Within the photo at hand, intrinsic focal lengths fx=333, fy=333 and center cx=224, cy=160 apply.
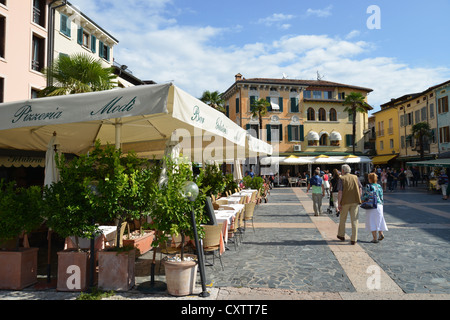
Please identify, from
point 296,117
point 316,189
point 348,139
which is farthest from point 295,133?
point 316,189

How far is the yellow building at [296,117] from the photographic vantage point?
37.8 meters

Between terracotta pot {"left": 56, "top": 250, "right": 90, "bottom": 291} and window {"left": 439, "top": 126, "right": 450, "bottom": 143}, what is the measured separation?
3787cm

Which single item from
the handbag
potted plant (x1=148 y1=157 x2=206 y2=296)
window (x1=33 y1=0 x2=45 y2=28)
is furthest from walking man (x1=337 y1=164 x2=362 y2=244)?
window (x1=33 y1=0 x2=45 y2=28)

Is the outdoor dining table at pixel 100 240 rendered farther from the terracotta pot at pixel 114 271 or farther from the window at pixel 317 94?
the window at pixel 317 94

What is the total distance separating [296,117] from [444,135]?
15072 millimetres

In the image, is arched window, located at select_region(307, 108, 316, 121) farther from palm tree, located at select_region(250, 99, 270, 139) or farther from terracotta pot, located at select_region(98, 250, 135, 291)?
terracotta pot, located at select_region(98, 250, 135, 291)

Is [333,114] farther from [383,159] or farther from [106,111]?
[106,111]

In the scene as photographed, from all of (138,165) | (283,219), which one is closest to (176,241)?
(138,165)

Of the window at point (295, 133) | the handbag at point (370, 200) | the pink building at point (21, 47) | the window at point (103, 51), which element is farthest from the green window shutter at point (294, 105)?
the handbag at point (370, 200)

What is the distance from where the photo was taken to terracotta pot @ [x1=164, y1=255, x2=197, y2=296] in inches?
169

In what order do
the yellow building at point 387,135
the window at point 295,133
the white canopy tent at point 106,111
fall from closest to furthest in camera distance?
1. the white canopy tent at point 106,111
2. the window at point 295,133
3. the yellow building at point 387,135

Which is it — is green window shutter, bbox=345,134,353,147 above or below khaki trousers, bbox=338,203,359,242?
above

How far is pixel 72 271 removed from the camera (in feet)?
14.9

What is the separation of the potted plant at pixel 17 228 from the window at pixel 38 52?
18154mm
